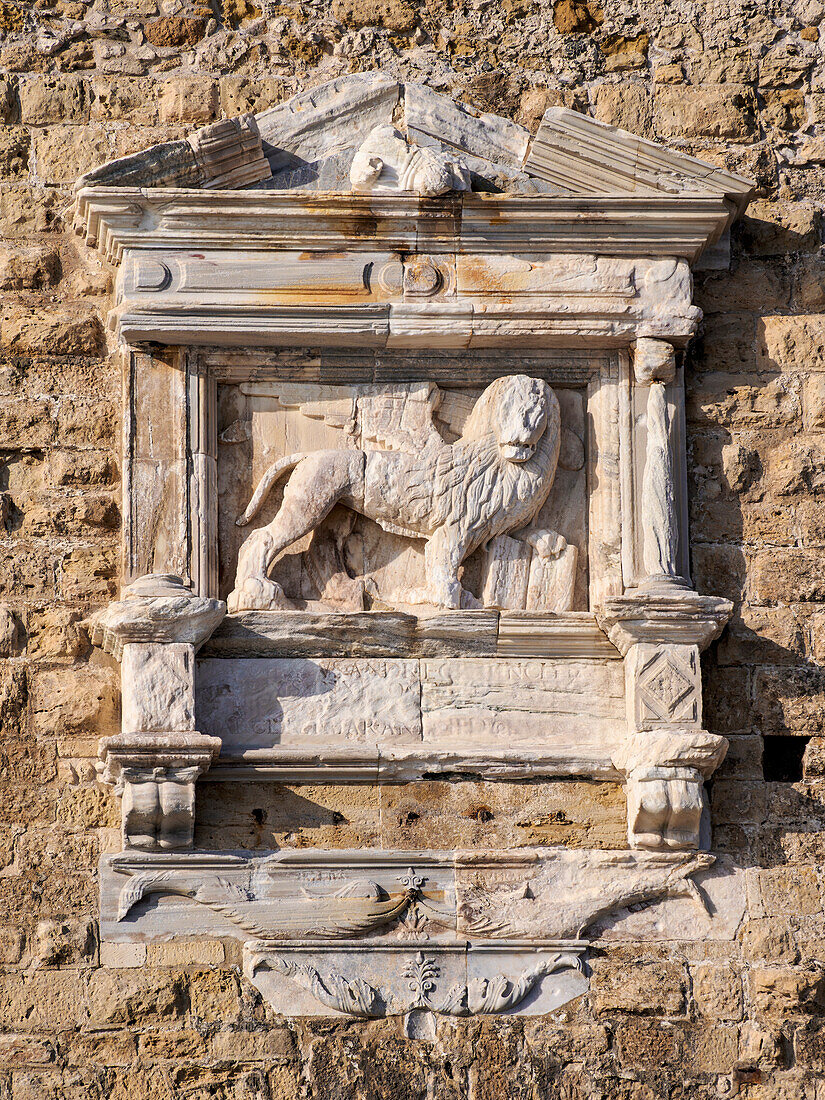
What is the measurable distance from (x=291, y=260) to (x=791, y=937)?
258cm

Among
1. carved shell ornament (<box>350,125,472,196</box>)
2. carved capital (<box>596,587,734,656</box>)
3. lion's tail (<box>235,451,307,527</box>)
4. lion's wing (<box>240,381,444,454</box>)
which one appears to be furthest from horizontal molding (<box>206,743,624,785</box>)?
carved shell ornament (<box>350,125,472,196</box>)

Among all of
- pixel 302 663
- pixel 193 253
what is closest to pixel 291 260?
pixel 193 253

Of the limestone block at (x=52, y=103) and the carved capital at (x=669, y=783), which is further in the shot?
the limestone block at (x=52, y=103)

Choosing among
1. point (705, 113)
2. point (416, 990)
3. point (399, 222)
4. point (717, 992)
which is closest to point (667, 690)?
point (717, 992)

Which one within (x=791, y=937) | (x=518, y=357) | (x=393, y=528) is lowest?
(x=791, y=937)

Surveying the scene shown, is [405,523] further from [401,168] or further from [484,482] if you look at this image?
[401,168]

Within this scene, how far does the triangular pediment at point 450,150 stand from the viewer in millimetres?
5922

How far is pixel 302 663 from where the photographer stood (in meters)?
5.65

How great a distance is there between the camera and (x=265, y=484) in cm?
580

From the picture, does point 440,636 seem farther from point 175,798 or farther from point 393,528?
point 175,798

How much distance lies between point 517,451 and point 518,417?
106 mm

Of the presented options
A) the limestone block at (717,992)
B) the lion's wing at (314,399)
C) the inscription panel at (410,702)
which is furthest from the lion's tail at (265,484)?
the limestone block at (717,992)

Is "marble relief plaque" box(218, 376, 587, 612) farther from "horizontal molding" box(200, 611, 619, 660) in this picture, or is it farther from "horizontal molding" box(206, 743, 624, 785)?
"horizontal molding" box(206, 743, 624, 785)

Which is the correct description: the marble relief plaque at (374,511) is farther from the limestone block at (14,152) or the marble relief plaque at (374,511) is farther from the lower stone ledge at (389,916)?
the limestone block at (14,152)
